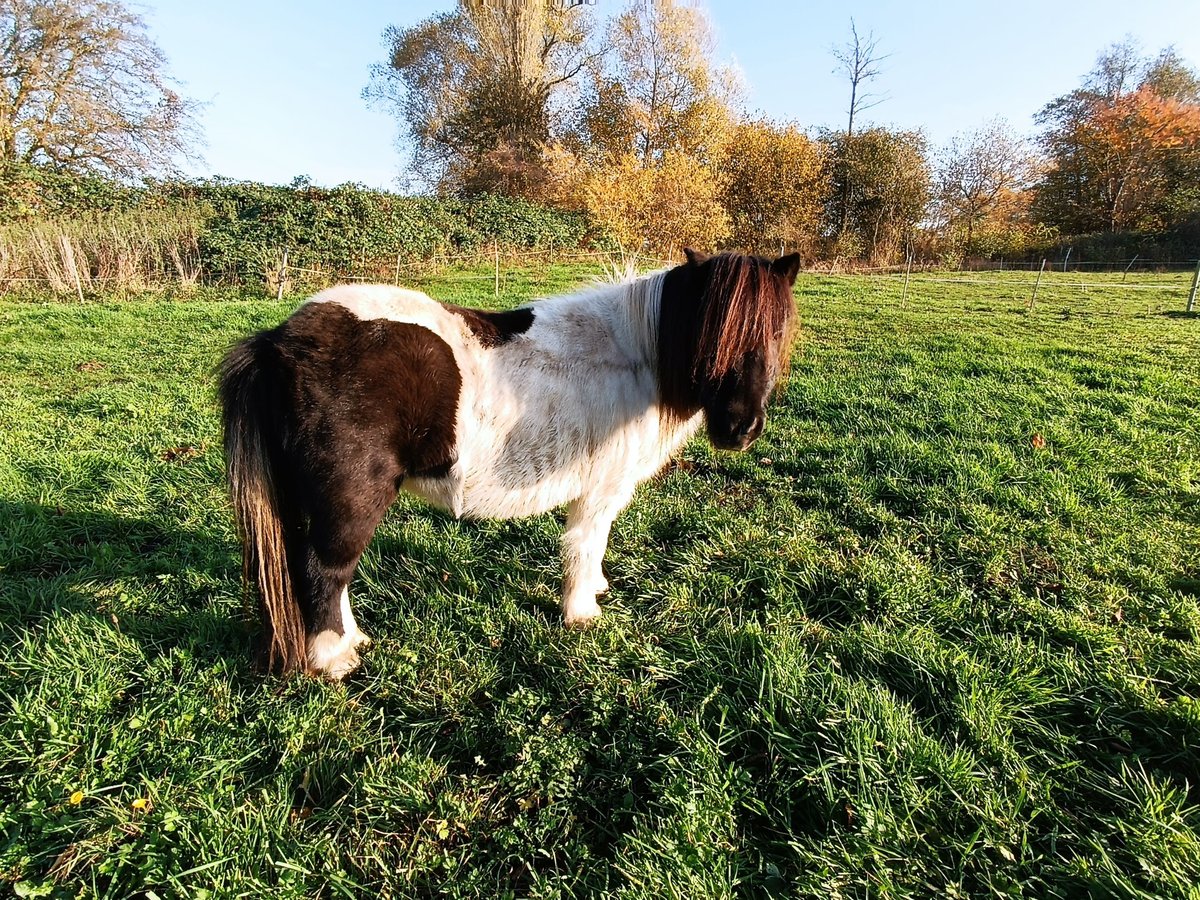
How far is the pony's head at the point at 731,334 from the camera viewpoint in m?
2.38

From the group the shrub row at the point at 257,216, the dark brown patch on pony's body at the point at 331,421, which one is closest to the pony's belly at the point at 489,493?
the dark brown patch on pony's body at the point at 331,421

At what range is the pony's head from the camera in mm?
2375

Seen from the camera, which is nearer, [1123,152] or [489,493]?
[489,493]

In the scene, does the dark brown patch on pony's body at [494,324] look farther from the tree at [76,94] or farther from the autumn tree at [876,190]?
the autumn tree at [876,190]

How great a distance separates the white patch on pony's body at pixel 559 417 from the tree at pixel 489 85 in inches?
991

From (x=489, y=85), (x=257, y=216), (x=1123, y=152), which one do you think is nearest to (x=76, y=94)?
(x=257, y=216)

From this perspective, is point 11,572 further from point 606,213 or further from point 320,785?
point 606,213

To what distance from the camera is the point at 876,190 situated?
97.1 feet

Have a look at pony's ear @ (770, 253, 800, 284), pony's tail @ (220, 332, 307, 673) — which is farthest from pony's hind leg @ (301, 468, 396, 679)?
pony's ear @ (770, 253, 800, 284)

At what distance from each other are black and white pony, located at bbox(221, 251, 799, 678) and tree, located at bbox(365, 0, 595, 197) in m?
25.3

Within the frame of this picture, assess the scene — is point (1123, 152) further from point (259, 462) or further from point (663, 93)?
point (259, 462)

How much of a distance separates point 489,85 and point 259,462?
29.9 meters

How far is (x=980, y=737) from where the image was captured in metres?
2.13

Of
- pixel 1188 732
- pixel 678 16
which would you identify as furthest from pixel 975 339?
pixel 678 16
